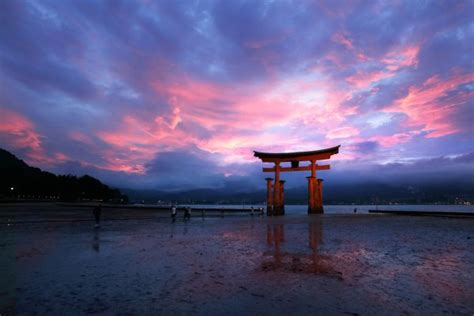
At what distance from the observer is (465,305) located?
5621 millimetres

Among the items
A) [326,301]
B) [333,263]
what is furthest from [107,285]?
[333,263]

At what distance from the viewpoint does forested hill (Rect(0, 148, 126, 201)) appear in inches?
4045

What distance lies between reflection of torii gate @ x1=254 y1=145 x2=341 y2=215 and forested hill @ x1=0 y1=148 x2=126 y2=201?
87520mm

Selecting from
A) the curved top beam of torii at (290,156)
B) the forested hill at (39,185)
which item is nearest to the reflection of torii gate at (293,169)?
the curved top beam of torii at (290,156)

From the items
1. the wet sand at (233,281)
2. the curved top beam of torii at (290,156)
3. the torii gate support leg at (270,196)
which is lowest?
the wet sand at (233,281)

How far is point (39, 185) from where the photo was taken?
10675 centimetres

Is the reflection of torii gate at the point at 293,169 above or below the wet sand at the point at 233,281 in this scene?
above

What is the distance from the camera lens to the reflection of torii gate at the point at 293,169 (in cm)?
4694

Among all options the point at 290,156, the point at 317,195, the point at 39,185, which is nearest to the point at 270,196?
the point at 290,156

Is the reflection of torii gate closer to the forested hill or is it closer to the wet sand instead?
the wet sand

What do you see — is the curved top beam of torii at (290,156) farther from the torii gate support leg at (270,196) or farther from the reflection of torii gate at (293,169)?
the torii gate support leg at (270,196)

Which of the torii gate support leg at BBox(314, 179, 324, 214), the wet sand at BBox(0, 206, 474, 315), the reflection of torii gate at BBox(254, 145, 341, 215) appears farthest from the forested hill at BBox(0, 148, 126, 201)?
the wet sand at BBox(0, 206, 474, 315)

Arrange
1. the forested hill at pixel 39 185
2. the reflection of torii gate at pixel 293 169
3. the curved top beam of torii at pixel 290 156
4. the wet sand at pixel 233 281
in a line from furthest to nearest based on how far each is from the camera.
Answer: the forested hill at pixel 39 185, the curved top beam of torii at pixel 290 156, the reflection of torii gate at pixel 293 169, the wet sand at pixel 233 281

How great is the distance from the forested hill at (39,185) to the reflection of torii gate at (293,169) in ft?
287
